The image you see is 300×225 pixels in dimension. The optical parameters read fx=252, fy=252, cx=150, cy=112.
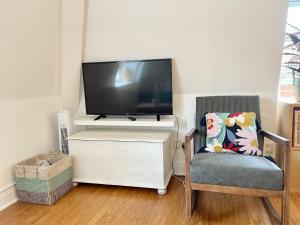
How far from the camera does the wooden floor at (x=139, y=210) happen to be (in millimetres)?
1979

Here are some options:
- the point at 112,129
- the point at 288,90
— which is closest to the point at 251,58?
the point at 288,90

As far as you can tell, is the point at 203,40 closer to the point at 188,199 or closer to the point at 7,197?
the point at 188,199

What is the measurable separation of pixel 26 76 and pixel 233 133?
200 centimetres

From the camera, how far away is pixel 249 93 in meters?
2.60

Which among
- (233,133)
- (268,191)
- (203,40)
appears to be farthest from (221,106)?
(268,191)

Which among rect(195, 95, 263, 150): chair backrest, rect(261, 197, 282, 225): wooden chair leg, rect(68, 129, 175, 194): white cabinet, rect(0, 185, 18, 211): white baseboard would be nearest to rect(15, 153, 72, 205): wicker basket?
rect(0, 185, 18, 211): white baseboard

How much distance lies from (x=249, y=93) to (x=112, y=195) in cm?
172

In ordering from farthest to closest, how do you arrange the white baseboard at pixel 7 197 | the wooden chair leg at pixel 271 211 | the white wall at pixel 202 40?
1. the white wall at pixel 202 40
2. the white baseboard at pixel 7 197
3. the wooden chair leg at pixel 271 211

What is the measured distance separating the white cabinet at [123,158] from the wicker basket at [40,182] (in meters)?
0.25

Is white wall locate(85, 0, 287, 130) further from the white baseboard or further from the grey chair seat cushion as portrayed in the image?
the white baseboard

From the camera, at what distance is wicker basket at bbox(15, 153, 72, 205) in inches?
89.0

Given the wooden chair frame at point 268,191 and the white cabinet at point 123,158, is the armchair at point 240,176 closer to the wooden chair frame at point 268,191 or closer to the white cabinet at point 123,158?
the wooden chair frame at point 268,191

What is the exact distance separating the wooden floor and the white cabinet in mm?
140

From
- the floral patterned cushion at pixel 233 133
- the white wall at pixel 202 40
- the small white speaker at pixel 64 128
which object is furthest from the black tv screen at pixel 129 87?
the floral patterned cushion at pixel 233 133
